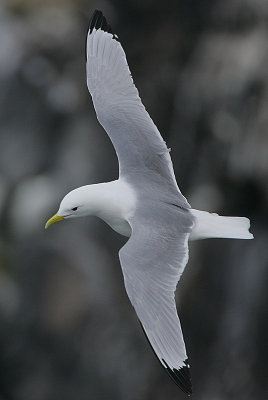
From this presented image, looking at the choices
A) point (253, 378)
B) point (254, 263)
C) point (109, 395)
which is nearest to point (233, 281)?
point (254, 263)

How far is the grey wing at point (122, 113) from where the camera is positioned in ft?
13.5

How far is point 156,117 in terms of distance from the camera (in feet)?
24.1

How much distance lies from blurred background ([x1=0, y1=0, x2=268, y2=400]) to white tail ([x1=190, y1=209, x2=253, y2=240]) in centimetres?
256

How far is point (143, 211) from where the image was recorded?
150 inches

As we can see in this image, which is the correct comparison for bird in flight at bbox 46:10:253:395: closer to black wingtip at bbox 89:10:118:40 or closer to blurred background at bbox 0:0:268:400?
black wingtip at bbox 89:10:118:40

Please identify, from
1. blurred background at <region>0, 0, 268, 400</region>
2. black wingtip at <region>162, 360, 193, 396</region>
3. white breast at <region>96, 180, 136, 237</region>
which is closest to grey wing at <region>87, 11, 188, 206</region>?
white breast at <region>96, 180, 136, 237</region>

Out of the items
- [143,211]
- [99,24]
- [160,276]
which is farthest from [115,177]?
[160,276]

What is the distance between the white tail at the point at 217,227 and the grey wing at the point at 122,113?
139mm

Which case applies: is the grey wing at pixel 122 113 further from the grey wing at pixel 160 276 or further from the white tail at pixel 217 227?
the grey wing at pixel 160 276

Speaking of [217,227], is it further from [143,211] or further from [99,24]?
[99,24]

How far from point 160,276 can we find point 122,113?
3.45 feet

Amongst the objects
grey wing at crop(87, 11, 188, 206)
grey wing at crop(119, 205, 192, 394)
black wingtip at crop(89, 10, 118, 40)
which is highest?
black wingtip at crop(89, 10, 118, 40)

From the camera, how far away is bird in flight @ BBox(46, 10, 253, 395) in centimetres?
339

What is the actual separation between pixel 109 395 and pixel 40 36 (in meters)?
3.39
